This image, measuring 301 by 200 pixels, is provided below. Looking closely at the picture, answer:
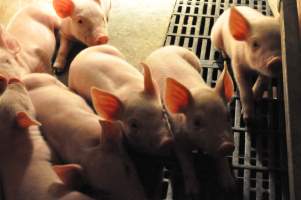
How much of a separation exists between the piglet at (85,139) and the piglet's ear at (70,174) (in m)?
A: 0.03

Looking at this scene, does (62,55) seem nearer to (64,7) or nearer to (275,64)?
(64,7)

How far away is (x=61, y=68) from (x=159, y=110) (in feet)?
2.81

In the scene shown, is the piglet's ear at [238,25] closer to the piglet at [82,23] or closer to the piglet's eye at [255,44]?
the piglet's eye at [255,44]

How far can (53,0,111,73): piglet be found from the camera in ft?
8.09

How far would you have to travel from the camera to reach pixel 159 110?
1853mm

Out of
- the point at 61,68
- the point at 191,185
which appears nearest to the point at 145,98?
the point at 191,185

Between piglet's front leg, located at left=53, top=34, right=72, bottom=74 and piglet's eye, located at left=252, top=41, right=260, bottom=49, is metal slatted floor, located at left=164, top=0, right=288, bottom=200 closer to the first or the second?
piglet's eye, located at left=252, top=41, right=260, bottom=49

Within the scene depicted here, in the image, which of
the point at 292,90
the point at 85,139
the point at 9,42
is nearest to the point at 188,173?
the point at 85,139

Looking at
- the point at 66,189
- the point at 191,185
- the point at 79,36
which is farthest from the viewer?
the point at 79,36

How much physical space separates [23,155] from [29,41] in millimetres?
806

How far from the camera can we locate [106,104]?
72.0 inches

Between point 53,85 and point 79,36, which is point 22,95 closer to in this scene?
point 53,85

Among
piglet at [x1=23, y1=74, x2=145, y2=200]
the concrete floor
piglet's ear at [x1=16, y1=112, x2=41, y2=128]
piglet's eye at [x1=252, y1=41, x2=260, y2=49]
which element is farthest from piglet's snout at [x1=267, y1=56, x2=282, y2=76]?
piglet's ear at [x1=16, y1=112, x2=41, y2=128]

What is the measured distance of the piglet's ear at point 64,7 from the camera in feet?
8.13
